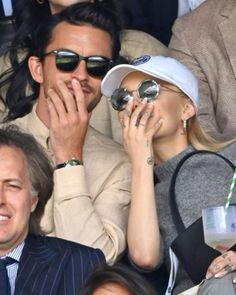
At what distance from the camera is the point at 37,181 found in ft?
12.7

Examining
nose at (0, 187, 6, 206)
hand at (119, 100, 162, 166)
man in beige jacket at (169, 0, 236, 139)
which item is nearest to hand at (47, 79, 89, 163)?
hand at (119, 100, 162, 166)

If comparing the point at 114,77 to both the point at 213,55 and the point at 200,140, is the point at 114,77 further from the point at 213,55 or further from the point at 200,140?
the point at 213,55

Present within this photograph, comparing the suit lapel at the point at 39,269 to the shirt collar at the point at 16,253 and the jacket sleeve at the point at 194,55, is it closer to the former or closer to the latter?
the shirt collar at the point at 16,253

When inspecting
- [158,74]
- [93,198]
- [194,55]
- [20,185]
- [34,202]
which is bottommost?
[93,198]

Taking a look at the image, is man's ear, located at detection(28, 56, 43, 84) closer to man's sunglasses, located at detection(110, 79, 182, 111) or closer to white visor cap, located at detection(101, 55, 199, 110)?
white visor cap, located at detection(101, 55, 199, 110)

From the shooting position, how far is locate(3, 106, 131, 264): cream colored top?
4.02m

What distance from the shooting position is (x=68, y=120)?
4.19 m

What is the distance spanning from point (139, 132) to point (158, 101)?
16 cm

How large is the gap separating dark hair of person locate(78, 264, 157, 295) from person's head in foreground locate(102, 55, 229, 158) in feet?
2.52

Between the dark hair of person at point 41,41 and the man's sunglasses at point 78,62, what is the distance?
0.16 meters

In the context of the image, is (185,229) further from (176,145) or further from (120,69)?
(120,69)

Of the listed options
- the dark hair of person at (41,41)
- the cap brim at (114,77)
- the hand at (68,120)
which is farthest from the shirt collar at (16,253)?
the dark hair of person at (41,41)

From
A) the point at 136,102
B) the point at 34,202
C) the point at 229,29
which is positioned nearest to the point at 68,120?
the point at 136,102

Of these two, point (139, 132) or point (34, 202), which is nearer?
point (34, 202)
